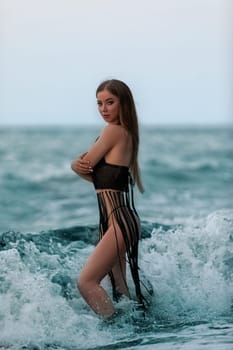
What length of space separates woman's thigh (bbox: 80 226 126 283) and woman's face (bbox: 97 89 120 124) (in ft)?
1.59

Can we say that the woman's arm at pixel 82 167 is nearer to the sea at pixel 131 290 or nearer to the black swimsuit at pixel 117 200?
the black swimsuit at pixel 117 200

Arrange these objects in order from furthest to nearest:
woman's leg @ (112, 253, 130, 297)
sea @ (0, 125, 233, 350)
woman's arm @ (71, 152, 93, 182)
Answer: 1. woman's leg @ (112, 253, 130, 297)
2. woman's arm @ (71, 152, 93, 182)
3. sea @ (0, 125, 233, 350)

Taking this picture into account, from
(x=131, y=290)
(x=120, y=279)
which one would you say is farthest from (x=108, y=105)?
(x=131, y=290)

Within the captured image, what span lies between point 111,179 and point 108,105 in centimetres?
32

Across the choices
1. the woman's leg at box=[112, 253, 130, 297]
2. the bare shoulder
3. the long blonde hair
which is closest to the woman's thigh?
the woman's leg at box=[112, 253, 130, 297]

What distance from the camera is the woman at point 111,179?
3752 mm

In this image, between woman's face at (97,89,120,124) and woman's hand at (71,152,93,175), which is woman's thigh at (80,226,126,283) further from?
woman's face at (97,89,120,124)

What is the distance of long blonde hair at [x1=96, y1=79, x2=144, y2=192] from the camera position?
12.5 ft

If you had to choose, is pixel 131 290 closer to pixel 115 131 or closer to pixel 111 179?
pixel 111 179

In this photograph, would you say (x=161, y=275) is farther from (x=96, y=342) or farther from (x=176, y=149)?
(x=176, y=149)

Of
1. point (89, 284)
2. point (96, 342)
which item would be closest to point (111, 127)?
point (89, 284)

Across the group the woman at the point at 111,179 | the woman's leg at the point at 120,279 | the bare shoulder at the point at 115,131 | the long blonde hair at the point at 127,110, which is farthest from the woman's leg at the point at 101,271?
the bare shoulder at the point at 115,131

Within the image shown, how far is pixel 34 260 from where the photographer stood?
4645 millimetres

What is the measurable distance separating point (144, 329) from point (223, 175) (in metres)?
10.1
